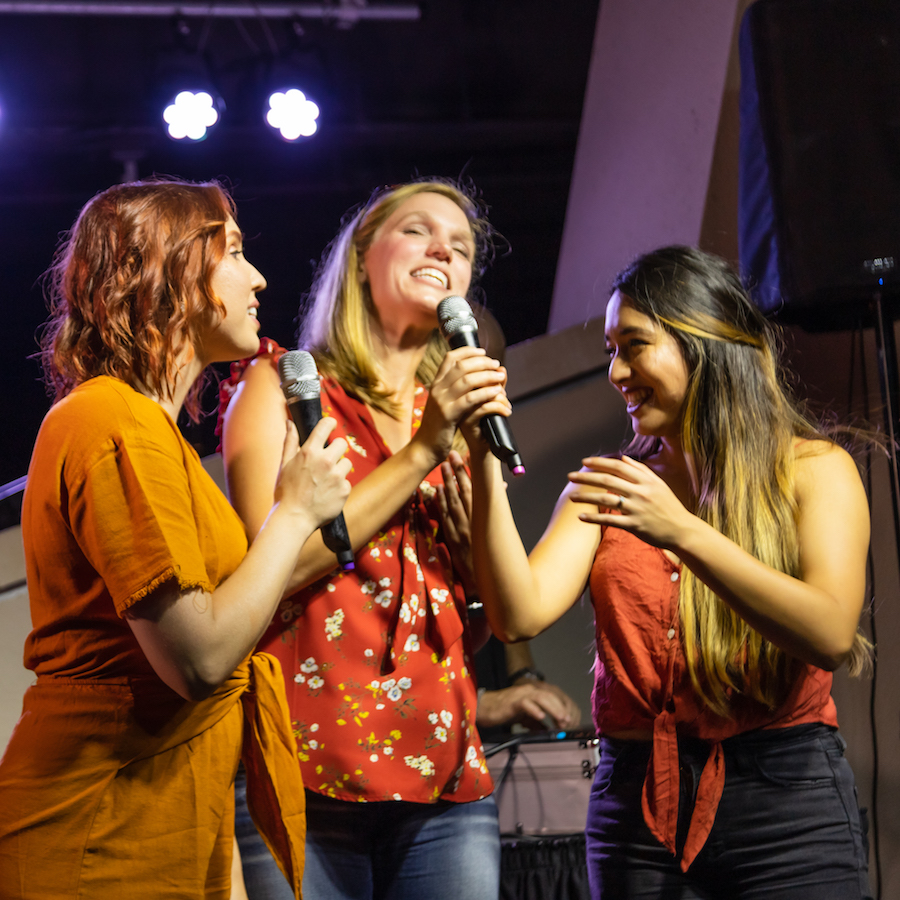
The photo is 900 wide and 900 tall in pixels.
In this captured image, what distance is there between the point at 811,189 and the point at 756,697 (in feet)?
4.08

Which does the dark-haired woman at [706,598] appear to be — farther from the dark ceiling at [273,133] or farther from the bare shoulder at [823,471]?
the dark ceiling at [273,133]

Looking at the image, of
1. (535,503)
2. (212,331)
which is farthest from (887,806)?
(212,331)

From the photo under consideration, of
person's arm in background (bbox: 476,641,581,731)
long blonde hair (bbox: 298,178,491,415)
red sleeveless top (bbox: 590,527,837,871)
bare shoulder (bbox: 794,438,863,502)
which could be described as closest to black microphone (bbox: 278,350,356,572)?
long blonde hair (bbox: 298,178,491,415)

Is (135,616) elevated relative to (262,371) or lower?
lower

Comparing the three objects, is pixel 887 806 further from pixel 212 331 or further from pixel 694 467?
pixel 212 331

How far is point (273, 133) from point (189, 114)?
1.38 meters

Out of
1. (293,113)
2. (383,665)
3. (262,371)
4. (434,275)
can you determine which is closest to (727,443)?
(434,275)

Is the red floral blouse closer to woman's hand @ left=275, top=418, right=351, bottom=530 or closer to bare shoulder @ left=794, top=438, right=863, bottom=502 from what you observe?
woman's hand @ left=275, top=418, right=351, bottom=530

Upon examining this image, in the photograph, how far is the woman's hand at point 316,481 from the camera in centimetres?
127

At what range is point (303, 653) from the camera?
148 cm

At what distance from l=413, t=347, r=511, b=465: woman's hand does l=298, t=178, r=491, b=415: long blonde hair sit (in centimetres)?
25

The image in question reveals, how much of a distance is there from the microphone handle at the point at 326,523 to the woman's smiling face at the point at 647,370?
67cm

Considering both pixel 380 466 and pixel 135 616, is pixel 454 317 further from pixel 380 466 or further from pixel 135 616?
pixel 135 616

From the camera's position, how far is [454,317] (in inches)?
63.7
